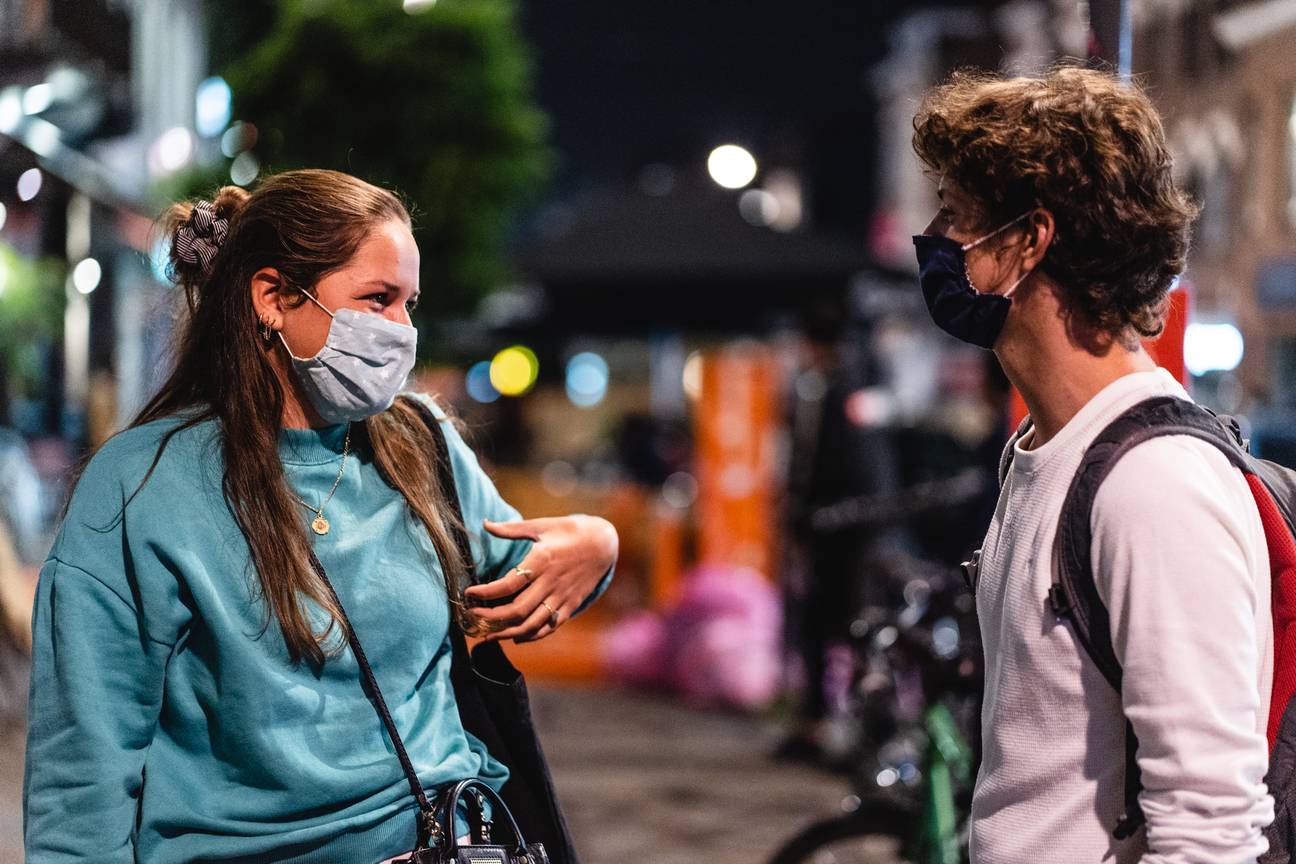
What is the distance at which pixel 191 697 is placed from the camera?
194 cm

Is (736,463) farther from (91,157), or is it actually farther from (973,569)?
(973,569)

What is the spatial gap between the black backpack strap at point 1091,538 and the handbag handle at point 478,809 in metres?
0.91

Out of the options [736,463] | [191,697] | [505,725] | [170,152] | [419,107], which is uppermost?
[419,107]

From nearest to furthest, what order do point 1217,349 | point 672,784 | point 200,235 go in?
point 200,235
point 1217,349
point 672,784

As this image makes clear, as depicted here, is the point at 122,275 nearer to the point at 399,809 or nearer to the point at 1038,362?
the point at 399,809

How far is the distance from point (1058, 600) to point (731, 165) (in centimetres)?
Result: 1626

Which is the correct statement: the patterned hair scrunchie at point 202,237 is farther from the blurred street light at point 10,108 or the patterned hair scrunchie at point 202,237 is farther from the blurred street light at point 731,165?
the blurred street light at point 731,165

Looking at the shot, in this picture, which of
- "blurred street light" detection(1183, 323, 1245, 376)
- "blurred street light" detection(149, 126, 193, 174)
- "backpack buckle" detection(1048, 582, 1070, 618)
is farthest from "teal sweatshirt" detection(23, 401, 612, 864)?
"blurred street light" detection(149, 126, 193, 174)

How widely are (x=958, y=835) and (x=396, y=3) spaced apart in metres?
5.29

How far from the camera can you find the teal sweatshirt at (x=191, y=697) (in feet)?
6.11

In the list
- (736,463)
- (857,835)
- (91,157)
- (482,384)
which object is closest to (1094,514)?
(857,835)

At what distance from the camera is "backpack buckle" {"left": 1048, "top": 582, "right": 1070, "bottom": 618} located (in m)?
1.65

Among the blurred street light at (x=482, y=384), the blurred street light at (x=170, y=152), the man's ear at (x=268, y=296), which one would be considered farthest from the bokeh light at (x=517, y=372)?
the man's ear at (x=268, y=296)

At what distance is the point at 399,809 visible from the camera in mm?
2033
